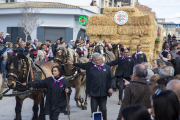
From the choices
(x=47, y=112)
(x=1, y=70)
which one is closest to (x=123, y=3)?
(x=1, y=70)

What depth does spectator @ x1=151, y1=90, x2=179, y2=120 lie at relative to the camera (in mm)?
2764

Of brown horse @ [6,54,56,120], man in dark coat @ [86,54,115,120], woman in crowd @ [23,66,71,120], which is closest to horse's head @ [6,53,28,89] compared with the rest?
brown horse @ [6,54,56,120]

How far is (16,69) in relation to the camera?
20.7 feet

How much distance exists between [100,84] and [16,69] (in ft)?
6.27

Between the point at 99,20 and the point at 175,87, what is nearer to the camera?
the point at 175,87

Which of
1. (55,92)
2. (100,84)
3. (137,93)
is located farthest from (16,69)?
(137,93)

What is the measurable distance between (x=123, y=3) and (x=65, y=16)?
60.8 ft

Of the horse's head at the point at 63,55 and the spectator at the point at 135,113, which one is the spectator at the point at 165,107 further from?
the horse's head at the point at 63,55

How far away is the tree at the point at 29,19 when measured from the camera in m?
26.9

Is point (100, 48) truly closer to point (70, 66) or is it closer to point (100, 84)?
point (70, 66)

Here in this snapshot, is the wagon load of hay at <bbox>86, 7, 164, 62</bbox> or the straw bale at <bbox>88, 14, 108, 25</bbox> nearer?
the wagon load of hay at <bbox>86, 7, 164, 62</bbox>

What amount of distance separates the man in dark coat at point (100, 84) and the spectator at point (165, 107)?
3776 mm

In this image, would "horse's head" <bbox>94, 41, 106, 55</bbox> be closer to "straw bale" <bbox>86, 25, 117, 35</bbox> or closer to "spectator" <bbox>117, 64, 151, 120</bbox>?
"straw bale" <bbox>86, 25, 117, 35</bbox>

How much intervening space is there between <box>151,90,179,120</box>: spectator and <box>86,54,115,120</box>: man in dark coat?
378 centimetres
